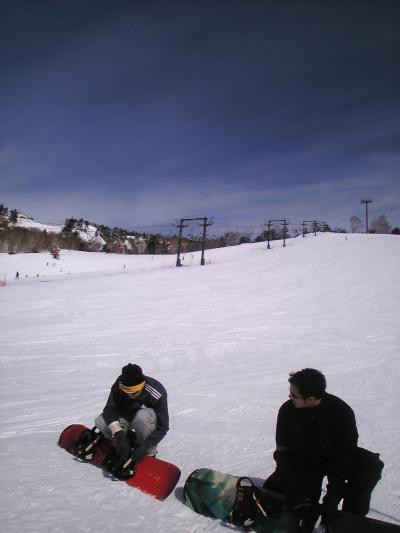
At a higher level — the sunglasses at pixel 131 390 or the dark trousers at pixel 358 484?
the sunglasses at pixel 131 390

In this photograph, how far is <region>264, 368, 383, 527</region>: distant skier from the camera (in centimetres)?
292

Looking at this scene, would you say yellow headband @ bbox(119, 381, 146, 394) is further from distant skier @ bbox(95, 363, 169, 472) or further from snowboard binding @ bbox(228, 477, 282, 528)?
snowboard binding @ bbox(228, 477, 282, 528)

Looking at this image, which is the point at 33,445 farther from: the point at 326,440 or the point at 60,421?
the point at 326,440

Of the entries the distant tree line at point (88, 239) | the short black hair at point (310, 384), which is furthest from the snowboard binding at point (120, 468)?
the distant tree line at point (88, 239)

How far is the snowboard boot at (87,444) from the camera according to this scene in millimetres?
4098

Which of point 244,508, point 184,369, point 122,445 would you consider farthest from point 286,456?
point 184,369

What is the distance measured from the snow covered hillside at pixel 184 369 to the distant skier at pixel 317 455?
0.82m

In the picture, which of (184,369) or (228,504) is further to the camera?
(184,369)

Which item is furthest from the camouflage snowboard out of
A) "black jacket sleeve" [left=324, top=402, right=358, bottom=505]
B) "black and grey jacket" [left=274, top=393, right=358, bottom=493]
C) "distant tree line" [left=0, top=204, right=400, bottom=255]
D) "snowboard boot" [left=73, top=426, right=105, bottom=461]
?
"distant tree line" [left=0, top=204, right=400, bottom=255]

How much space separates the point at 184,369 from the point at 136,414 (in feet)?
15.6

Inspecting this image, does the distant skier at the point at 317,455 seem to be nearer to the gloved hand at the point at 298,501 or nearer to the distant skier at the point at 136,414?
the gloved hand at the point at 298,501

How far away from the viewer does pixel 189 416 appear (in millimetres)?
5781

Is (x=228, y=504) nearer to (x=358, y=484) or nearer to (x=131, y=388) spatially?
(x=358, y=484)

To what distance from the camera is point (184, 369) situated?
8.66 meters
